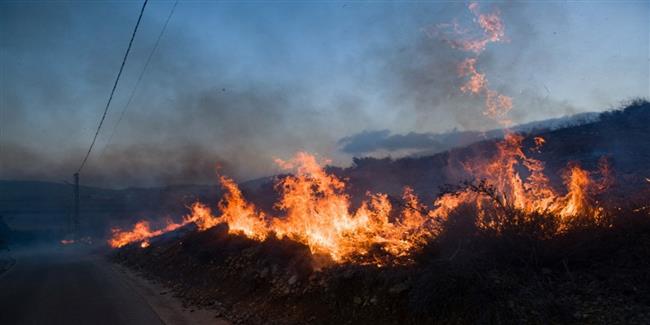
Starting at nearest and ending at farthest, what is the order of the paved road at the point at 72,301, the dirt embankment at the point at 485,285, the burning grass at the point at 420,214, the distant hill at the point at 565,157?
the dirt embankment at the point at 485,285 → the burning grass at the point at 420,214 → the paved road at the point at 72,301 → the distant hill at the point at 565,157

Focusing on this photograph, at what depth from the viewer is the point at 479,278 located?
672 centimetres

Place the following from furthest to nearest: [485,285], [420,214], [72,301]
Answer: [72,301] < [420,214] < [485,285]

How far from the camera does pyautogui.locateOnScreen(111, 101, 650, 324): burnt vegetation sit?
6.14m

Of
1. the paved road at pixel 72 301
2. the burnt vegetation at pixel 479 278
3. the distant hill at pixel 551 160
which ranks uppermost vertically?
the distant hill at pixel 551 160

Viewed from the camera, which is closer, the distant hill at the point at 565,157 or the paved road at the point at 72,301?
the paved road at the point at 72,301

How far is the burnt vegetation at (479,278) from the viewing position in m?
6.14

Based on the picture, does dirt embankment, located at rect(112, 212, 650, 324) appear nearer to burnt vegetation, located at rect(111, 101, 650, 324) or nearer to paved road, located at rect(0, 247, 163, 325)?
burnt vegetation, located at rect(111, 101, 650, 324)

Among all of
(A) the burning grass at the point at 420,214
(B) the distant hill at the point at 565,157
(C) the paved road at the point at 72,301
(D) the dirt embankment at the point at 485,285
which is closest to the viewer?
(D) the dirt embankment at the point at 485,285

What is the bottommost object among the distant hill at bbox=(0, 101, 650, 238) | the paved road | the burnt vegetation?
the paved road

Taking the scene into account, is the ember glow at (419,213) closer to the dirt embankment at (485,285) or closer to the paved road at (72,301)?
the dirt embankment at (485,285)

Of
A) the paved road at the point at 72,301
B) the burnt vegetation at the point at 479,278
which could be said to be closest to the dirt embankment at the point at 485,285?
the burnt vegetation at the point at 479,278

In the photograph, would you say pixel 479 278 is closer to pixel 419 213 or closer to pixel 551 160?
pixel 419 213

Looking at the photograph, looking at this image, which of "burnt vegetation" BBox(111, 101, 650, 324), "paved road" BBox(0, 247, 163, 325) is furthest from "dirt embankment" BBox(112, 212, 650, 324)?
"paved road" BBox(0, 247, 163, 325)

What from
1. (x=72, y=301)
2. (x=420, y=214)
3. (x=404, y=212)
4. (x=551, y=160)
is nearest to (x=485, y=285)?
(x=420, y=214)
